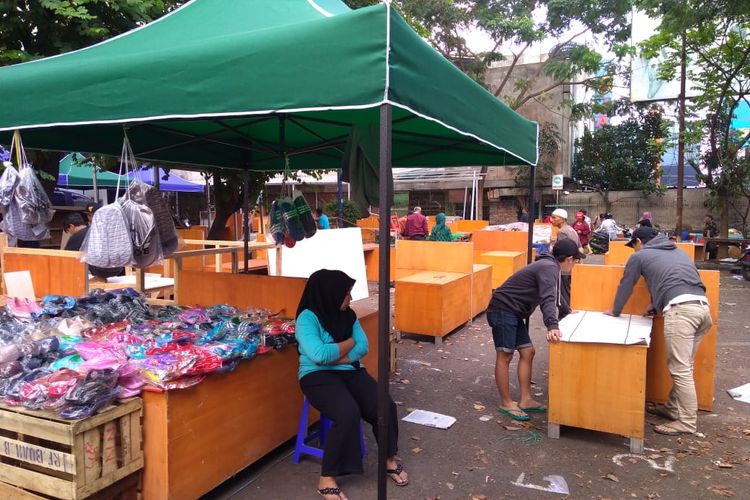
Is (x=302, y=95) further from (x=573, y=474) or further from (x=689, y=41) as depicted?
(x=689, y=41)

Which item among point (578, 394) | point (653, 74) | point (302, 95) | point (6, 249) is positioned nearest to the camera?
point (302, 95)

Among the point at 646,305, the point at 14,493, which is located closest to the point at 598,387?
the point at 646,305

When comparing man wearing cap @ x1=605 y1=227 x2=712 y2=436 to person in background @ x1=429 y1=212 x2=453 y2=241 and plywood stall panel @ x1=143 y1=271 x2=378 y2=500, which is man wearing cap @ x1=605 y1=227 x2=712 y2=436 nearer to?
plywood stall panel @ x1=143 y1=271 x2=378 y2=500

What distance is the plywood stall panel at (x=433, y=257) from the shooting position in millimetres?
8000

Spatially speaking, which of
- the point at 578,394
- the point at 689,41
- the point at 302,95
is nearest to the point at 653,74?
the point at 689,41

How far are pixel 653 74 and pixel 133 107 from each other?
22782 mm

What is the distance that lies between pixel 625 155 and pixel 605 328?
2099 cm

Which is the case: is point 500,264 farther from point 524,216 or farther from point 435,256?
point 524,216

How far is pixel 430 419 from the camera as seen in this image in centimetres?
Result: 455

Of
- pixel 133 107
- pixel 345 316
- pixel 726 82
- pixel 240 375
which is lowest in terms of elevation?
pixel 240 375

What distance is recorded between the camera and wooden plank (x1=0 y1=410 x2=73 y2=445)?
97.9 inches

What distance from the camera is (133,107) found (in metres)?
2.86

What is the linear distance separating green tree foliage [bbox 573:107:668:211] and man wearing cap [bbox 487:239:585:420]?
1985cm

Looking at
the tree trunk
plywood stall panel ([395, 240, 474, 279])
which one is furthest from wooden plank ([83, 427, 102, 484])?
the tree trunk
